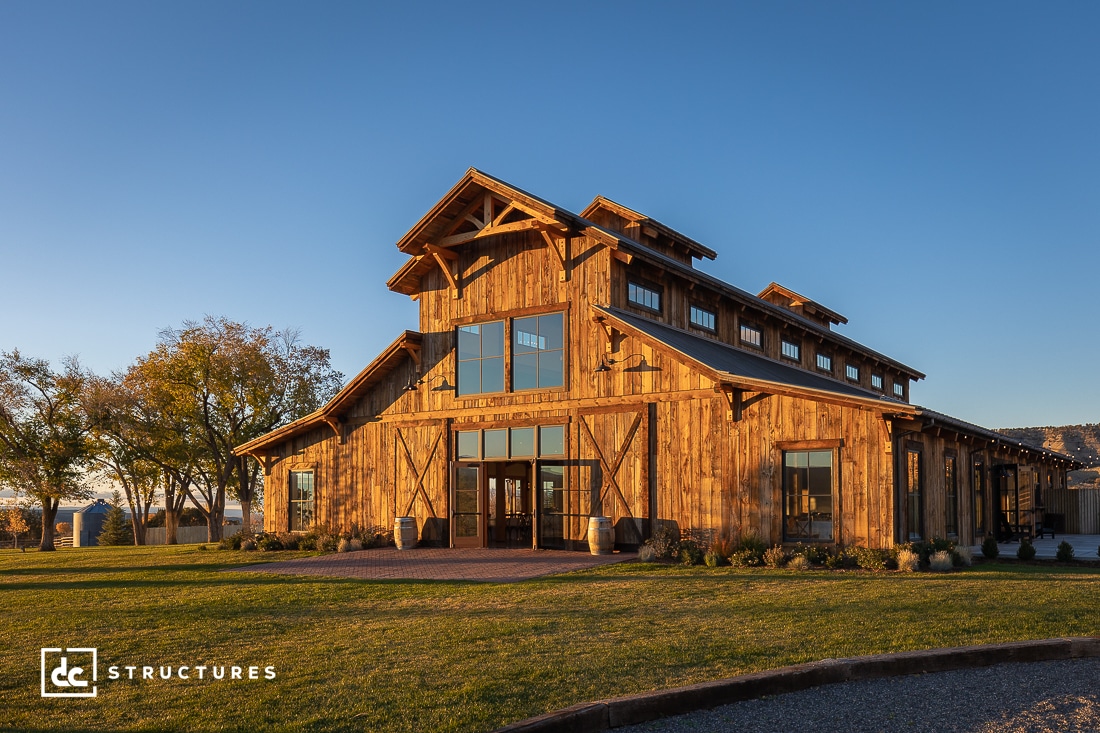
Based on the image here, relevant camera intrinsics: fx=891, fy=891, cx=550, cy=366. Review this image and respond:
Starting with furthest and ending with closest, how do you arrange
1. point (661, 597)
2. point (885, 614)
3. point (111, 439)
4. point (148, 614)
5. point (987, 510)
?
point (111, 439)
point (987, 510)
point (661, 597)
point (148, 614)
point (885, 614)

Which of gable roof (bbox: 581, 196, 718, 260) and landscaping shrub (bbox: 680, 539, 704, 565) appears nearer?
landscaping shrub (bbox: 680, 539, 704, 565)

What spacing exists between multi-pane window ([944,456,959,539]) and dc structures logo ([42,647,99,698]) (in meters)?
16.1

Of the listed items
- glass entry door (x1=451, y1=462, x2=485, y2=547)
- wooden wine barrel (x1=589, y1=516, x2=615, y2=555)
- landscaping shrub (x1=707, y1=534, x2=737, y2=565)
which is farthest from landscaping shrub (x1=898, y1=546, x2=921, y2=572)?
glass entry door (x1=451, y1=462, x2=485, y2=547)

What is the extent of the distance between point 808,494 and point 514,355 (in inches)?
303

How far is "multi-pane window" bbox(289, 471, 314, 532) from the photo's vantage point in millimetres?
24812

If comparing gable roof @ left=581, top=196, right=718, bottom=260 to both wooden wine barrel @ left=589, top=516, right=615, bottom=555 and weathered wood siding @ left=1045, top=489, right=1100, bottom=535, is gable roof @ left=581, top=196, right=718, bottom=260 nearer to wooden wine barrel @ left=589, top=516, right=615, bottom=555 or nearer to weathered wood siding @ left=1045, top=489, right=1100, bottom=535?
wooden wine barrel @ left=589, top=516, right=615, bottom=555

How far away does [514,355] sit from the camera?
70.0 ft

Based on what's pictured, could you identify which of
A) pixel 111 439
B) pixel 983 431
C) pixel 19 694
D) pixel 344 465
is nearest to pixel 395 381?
pixel 344 465

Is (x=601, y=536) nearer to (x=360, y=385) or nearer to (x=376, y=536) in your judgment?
(x=376, y=536)

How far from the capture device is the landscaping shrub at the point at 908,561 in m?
15.2

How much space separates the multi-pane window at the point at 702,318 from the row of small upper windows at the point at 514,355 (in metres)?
3.93

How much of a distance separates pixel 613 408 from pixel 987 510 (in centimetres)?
988

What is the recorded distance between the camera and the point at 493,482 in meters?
23.9

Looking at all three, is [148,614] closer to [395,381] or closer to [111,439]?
[395,381]
